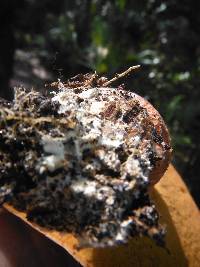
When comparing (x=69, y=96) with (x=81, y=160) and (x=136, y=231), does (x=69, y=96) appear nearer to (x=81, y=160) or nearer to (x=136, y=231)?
(x=81, y=160)

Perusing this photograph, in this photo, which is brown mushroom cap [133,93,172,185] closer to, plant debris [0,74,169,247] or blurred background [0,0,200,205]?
plant debris [0,74,169,247]

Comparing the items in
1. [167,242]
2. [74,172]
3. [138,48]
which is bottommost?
[167,242]

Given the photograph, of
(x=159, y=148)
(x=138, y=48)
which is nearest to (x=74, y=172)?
(x=159, y=148)

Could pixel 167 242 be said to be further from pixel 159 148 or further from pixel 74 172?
pixel 74 172

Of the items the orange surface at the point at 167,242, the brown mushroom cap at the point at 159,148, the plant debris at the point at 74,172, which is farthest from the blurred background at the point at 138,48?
the plant debris at the point at 74,172

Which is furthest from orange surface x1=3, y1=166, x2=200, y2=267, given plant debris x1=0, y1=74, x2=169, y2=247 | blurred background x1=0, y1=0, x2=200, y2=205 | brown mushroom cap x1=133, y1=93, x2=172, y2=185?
blurred background x1=0, y1=0, x2=200, y2=205

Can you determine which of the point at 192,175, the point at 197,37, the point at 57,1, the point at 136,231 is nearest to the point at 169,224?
the point at 136,231
